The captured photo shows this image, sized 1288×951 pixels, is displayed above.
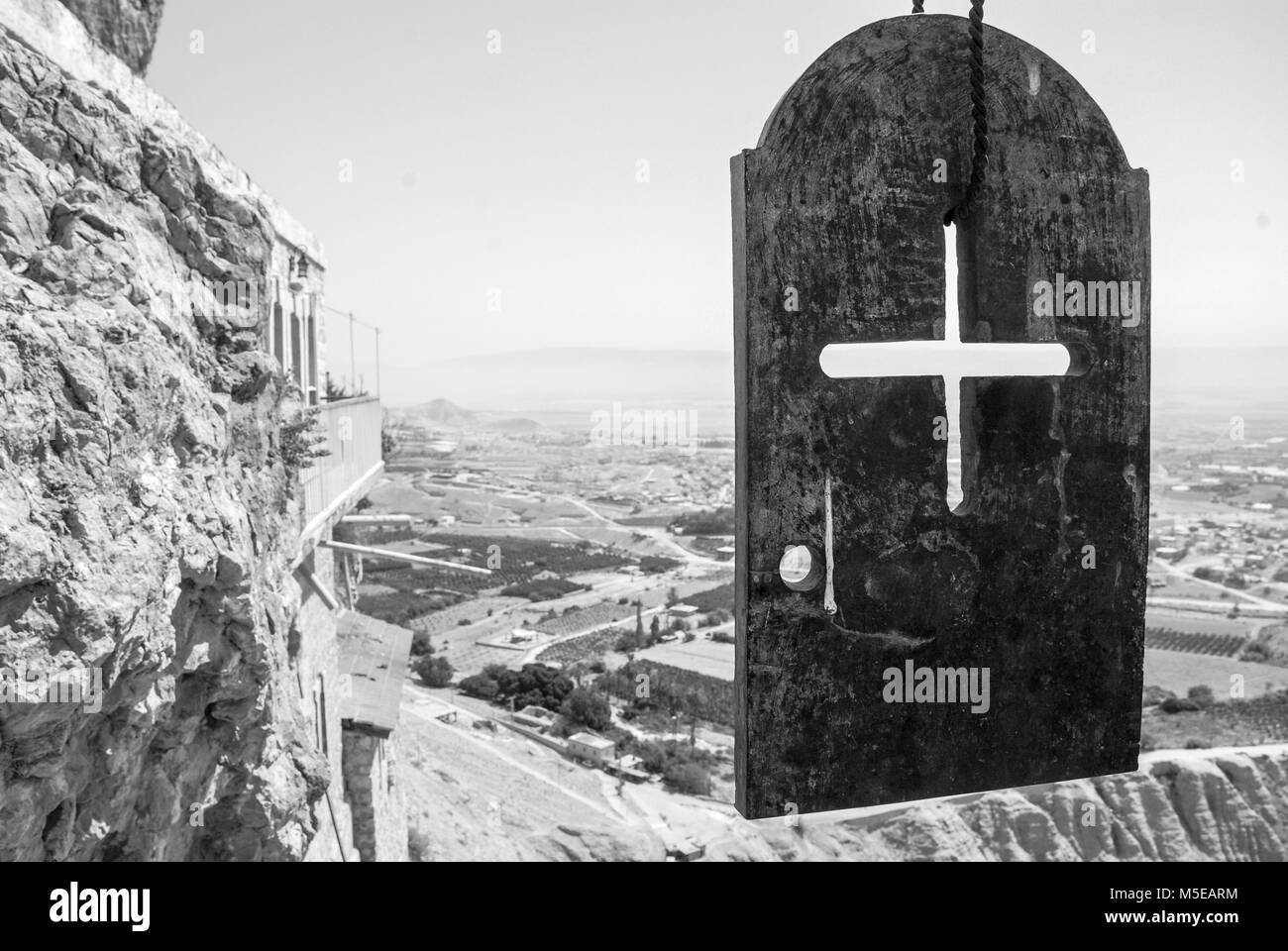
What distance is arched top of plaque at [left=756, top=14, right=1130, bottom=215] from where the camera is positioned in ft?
7.14

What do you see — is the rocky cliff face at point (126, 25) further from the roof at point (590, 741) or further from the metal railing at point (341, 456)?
the roof at point (590, 741)

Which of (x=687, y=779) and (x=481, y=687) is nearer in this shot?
(x=687, y=779)

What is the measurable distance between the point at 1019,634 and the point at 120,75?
5329 millimetres

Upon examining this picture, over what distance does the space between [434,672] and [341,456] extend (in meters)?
20.8

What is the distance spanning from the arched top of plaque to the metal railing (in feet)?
20.7

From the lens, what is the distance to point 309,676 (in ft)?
27.2

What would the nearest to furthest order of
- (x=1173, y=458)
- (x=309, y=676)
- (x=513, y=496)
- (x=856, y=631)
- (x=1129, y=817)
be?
(x=856, y=631) < (x=309, y=676) < (x=1129, y=817) < (x=513, y=496) < (x=1173, y=458)

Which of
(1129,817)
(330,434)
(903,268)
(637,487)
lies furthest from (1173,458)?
(903,268)

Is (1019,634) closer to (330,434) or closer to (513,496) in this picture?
(330,434)

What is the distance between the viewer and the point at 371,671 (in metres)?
11.6

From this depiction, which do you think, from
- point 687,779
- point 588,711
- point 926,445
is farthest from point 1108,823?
point 926,445

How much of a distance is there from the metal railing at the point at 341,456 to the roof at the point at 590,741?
1269cm

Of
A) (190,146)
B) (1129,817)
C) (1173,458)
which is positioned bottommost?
(1129,817)

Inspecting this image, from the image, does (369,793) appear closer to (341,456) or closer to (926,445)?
(341,456)
